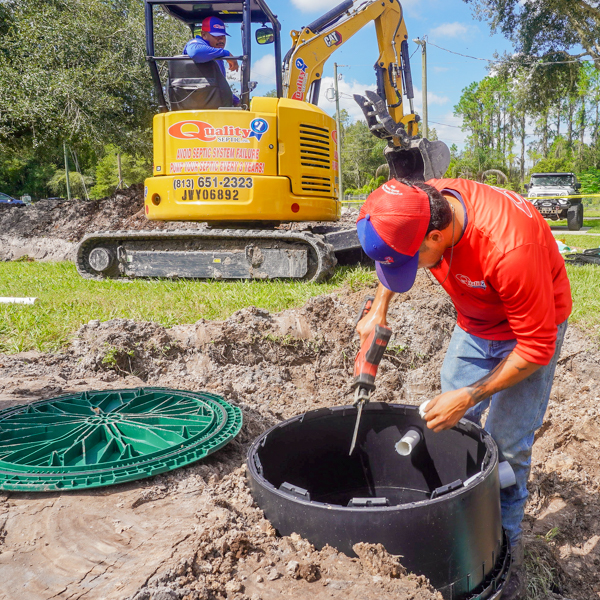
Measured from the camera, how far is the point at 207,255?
22.4 ft

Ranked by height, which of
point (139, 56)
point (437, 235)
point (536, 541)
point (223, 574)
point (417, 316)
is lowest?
point (536, 541)

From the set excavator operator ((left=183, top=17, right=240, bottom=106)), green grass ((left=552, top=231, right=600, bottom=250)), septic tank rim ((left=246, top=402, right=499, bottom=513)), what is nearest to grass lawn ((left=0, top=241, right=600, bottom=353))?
septic tank rim ((left=246, top=402, right=499, bottom=513))

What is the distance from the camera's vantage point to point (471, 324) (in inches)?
98.8

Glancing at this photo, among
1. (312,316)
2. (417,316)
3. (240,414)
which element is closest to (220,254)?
(312,316)

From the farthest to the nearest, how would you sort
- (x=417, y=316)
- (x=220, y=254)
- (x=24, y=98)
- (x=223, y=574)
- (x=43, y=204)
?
(x=43, y=204) → (x=24, y=98) → (x=220, y=254) → (x=417, y=316) → (x=223, y=574)

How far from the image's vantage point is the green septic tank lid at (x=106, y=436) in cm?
226

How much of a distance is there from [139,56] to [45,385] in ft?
41.2

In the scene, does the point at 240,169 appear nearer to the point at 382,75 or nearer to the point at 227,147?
the point at 227,147

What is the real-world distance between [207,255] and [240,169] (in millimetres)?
1175

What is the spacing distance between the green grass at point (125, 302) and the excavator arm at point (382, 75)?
7.23 feet

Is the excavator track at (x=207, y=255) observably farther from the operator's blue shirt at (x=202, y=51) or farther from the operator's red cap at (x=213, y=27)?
the operator's red cap at (x=213, y=27)

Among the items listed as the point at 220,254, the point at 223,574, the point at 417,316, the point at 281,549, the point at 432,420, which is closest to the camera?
the point at 223,574

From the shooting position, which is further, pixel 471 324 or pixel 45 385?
Result: pixel 45 385

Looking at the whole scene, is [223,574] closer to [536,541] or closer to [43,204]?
[536,541]
